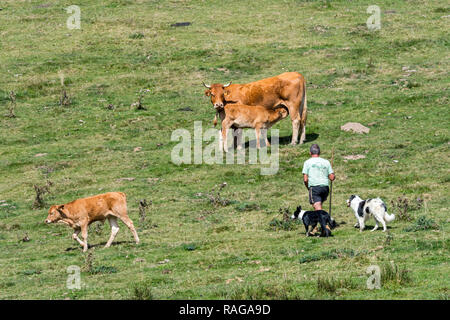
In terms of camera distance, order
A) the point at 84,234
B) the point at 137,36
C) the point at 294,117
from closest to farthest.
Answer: the point at 84,234, the point at 294,117, the point at 137,36

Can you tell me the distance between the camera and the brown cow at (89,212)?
1834cm

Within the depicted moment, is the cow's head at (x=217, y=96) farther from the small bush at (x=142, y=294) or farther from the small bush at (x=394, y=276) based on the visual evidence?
the small bush at (x=394, y=276)

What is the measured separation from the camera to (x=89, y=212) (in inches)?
724

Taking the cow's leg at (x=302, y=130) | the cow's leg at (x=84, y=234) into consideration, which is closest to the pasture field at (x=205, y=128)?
the cow's leg at (x=84, y=234)

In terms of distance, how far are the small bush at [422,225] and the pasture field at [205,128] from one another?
32mm

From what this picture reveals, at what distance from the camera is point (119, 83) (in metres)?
37.8

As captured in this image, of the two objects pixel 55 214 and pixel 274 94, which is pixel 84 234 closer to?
pixel 55 214

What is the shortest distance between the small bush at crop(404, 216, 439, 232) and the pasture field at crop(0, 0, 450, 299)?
0.10 feet

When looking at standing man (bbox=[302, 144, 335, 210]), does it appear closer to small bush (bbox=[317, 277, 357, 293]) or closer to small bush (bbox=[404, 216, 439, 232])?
small bush (bbox=[404, 216, 439, 232])

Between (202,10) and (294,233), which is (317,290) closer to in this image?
(294,233)

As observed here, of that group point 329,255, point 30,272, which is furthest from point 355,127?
point 30,272

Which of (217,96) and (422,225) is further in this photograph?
(217,96)

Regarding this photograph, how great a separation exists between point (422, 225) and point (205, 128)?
15655mm

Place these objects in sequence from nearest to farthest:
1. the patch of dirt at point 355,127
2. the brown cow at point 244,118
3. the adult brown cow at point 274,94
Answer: the brown cow at point 244,118 → the patch of dirt at point 355,127 → the adult brown cow at point 274,94
